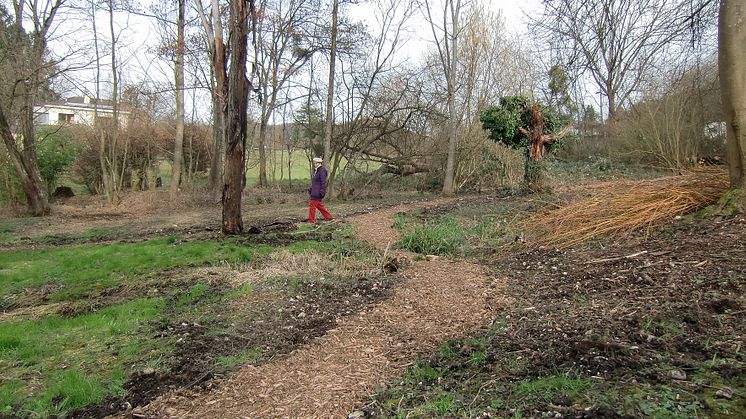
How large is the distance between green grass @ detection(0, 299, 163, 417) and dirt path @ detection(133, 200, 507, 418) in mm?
737

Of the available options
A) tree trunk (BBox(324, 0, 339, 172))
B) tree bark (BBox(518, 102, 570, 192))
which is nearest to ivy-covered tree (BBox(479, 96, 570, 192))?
tree bark (BBox(518, 102, 570, 192))

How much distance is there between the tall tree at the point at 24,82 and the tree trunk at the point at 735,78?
15858 mm

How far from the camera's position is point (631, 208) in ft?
21.3

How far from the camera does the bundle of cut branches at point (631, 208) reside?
245 inches

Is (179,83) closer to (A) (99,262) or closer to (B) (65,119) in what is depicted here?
(B) (65,119)

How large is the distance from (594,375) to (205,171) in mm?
23117

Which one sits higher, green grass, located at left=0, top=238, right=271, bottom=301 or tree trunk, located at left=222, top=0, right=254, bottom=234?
tree trunk, located at left=222, top=0, right=254, bottom=234

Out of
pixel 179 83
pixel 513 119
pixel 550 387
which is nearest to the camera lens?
pixel 550 387

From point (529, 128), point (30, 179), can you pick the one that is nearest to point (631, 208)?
point (529, 128)

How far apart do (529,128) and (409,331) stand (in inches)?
409

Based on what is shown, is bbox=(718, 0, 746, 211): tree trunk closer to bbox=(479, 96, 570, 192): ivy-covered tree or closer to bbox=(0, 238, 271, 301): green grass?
bbox=(0, 238, 271, 301): green grass

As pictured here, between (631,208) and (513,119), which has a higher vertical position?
(513,119)

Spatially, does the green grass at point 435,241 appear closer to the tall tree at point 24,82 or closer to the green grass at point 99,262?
the green grass at point 99,262

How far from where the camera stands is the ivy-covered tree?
42.6ft
